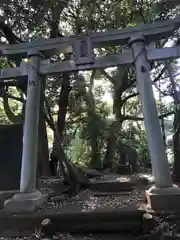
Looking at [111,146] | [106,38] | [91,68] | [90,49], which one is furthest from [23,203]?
[111,146]

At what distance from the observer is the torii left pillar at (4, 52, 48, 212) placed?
15.5 feet

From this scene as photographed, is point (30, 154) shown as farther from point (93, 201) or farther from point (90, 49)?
point (90, 49)

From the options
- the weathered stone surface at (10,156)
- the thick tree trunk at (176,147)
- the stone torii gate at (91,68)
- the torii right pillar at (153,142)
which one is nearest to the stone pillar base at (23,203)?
the stone torii gate at (91,68)

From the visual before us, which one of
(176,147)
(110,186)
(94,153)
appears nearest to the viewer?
(176,147)

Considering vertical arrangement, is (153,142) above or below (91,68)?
below

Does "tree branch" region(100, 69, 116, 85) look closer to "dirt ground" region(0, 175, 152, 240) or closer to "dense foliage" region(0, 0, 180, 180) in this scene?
"dense foliage" region(0, 0, 180, 180)

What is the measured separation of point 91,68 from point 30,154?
2.10 metres

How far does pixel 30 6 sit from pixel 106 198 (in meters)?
5.27

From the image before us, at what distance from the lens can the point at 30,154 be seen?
16.7ft

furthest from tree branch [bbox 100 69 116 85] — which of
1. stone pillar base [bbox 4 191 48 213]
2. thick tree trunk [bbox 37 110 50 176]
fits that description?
stone pillar base [bbox 4 191 48 213]

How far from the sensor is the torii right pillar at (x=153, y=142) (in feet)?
14.5

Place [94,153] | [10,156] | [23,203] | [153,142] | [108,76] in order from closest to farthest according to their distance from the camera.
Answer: [23,203], [153,142], [10,156], [94,153], [108,76]

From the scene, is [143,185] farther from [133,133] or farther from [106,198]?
[133,133]

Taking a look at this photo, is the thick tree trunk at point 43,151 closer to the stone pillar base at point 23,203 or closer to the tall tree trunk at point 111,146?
the tall tree trunk at point 111,146
